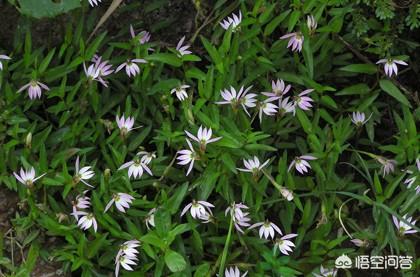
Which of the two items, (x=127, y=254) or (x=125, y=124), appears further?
(x=125, y=124)

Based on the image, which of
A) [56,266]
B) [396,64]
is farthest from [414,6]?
[56,266]

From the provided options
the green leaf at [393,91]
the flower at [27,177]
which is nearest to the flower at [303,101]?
the green leaf at [393,91]

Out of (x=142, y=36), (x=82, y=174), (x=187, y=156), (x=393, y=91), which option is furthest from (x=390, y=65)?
(x=82, y=174)

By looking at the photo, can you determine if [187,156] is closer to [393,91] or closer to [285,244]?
[285,244]

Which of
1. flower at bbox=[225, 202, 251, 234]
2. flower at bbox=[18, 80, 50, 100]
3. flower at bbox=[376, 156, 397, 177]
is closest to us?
flower at bbox=[225, 202, 251, 234]

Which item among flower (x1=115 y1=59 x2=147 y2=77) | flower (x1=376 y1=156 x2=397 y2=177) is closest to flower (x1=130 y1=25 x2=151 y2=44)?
flower (x1=115 y1=59 x2=147 y2=77)

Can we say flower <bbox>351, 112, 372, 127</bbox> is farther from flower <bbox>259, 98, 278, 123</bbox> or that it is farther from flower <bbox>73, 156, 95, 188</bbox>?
flower <bbox>73, 156, 95, 188</bbox>
